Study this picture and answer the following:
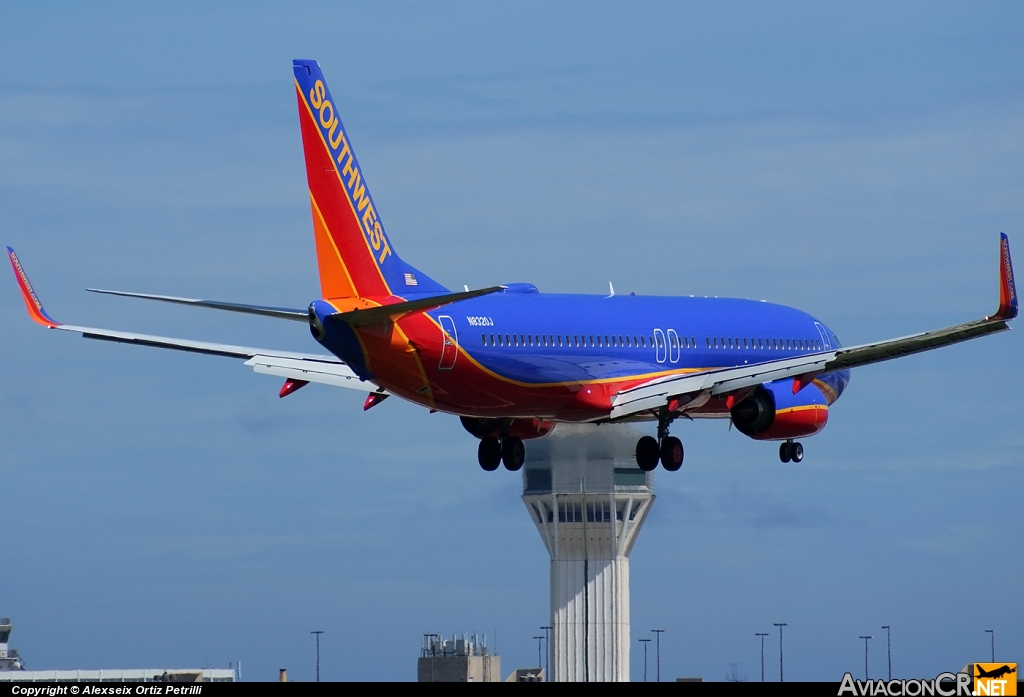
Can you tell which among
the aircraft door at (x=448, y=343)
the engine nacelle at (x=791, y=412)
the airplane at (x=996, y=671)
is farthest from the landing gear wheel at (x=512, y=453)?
the airplane at (x=996, y=671)

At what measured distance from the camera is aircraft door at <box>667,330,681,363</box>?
60.1 meters

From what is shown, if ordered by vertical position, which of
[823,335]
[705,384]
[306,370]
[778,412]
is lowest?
[778,412]

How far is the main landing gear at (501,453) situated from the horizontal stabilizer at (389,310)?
36.1ft

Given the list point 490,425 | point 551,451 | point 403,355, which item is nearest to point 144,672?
point 551,451

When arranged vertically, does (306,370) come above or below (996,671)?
above

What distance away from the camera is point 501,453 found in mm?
59375

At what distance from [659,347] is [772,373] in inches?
158

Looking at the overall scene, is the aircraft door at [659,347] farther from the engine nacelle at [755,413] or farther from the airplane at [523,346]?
the engine nacelle at [755,413]

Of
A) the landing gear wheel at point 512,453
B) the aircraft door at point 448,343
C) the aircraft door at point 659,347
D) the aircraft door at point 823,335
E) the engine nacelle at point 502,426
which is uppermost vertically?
the aircraft door at point 823,335

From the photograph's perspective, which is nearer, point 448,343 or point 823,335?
point 448,343

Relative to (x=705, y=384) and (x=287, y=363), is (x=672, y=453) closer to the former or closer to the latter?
(x=705, y=384)

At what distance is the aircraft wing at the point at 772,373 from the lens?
5381 cm

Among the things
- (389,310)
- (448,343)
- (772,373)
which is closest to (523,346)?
(448,343)

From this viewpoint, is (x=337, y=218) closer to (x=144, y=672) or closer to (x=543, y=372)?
(x=543, y=372)
